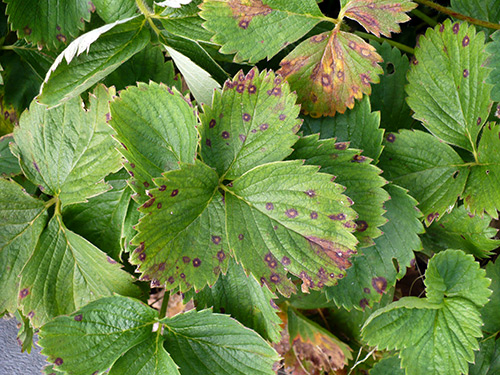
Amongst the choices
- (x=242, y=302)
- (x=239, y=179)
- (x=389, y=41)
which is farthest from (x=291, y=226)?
(x=389, y=41)

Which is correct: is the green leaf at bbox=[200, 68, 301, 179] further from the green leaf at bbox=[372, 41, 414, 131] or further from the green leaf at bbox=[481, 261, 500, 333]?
the green leaf at bbox=[481, 261, 500, 333]

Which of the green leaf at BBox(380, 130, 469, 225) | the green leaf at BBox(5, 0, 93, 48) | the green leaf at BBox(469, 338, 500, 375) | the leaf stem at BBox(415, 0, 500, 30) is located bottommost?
the green leaf at BBox(469, 338, 500, 375)

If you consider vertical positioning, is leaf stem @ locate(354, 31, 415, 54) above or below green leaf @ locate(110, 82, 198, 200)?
above

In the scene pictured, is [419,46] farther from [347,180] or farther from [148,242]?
[148,242]

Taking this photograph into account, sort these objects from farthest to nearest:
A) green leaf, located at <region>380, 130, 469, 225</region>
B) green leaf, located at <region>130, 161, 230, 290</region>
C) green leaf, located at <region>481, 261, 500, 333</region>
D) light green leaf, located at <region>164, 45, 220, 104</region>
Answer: green leaf, located at <region>481, 261, 500, 333</region>, green leaf, located at <region>380, 130, 469, 225</region>, light green leaf, located at <region>164, 45, 220, 104</region>, green leaf, located at <region>130, 161, 230, 290</region>

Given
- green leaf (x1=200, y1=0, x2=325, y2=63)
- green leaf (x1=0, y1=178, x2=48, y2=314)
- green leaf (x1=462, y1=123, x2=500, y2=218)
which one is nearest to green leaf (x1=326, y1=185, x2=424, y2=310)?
green leaf (x1=462, y1=123, x2=500, y2=218)

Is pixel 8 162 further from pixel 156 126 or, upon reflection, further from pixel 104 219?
pixel 156 126

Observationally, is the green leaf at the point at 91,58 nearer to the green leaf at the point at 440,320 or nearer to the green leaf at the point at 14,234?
the green leaf at the point at 14,234

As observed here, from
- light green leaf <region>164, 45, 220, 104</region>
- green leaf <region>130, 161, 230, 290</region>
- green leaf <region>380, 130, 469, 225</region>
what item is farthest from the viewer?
green leaf <region>380, 130, 469, 225</region>
